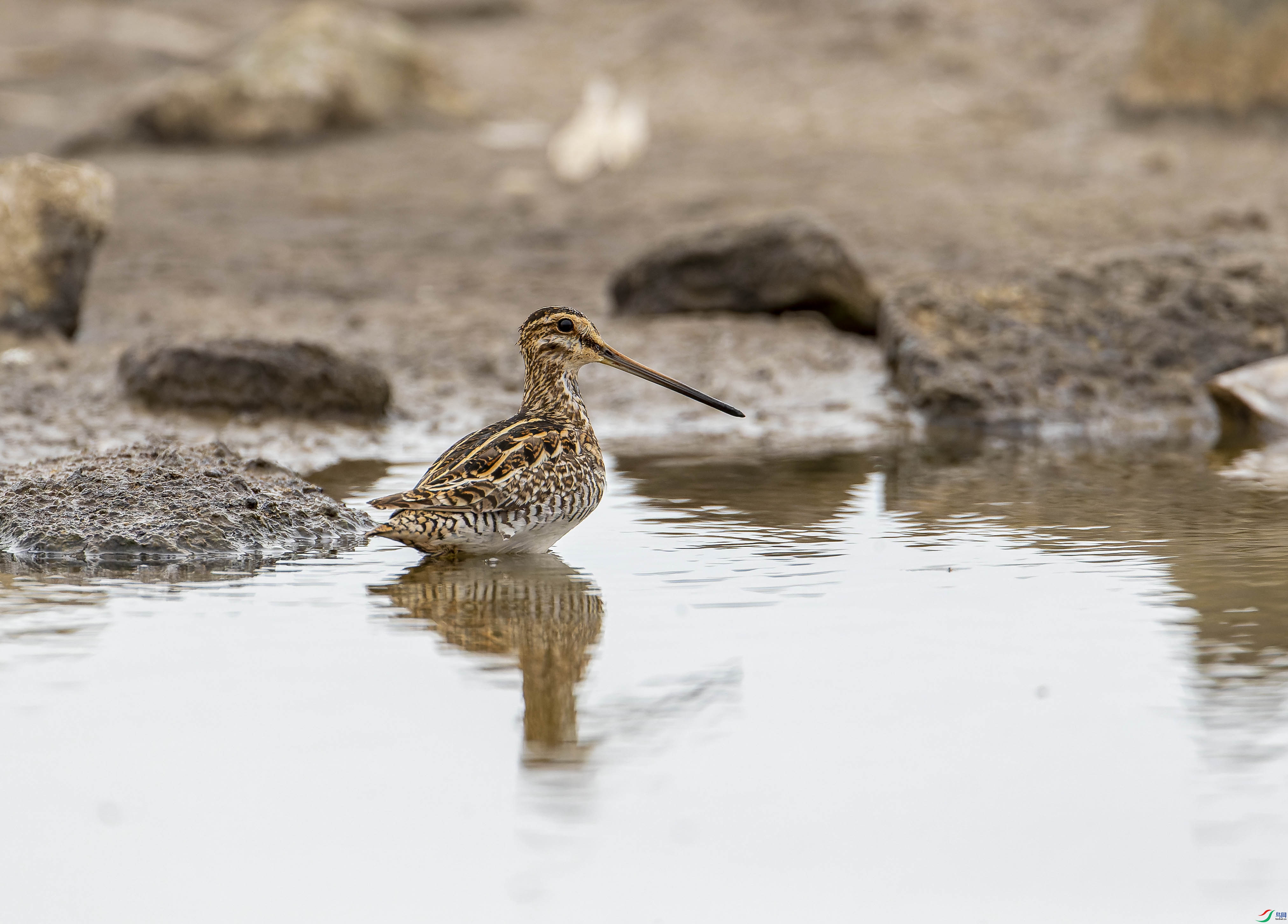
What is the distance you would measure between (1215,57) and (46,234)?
35.9 feet

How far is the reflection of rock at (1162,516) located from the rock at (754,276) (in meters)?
2.41

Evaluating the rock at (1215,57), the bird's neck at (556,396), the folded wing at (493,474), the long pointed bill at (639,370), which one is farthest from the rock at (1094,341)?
the rock at (1215,57)

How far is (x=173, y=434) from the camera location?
28.0ft

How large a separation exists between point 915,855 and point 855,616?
1845mm

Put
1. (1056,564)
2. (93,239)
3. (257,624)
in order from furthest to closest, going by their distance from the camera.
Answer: (93,239)
(1056,564)
(257,624)

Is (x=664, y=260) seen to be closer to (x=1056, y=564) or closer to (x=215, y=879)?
(x=1056, y=564)

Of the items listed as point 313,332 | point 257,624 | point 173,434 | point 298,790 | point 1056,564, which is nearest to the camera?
point 298,790

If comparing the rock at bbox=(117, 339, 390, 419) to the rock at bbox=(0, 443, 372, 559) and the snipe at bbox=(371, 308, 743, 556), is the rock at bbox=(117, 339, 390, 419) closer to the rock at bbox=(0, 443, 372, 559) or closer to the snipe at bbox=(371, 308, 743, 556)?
the rock at bbox=(0, 443, 372, 559)

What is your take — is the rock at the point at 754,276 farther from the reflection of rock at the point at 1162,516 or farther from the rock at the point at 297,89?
the rock at the point at 297,89

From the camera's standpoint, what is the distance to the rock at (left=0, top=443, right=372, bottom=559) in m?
→ 6.02

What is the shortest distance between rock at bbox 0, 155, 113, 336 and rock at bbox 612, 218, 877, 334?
3331mm

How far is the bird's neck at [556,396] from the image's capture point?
21.5 feet

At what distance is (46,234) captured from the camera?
1004cm

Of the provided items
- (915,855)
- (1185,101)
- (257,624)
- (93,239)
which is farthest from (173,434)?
(1185,101)
